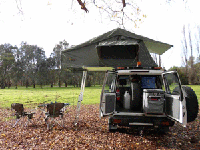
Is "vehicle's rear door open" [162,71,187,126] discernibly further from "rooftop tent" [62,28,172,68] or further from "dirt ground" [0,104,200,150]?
"rooftop tent" [62,28,172,68]

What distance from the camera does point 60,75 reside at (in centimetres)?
5053

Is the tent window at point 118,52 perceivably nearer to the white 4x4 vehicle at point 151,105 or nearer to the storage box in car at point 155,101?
the white 4x4 vehicle at point 151,105

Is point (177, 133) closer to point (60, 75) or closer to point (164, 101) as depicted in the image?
point (164, 101)

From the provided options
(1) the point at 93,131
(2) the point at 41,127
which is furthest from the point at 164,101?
(2) the point at 41,127

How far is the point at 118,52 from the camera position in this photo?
7.10 m

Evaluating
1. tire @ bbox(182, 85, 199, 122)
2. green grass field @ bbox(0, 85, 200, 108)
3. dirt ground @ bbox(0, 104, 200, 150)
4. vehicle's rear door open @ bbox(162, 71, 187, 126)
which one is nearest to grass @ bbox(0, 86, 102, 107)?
green grass field @ bbox(0, 85, 200, 108)

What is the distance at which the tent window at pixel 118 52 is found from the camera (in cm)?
711

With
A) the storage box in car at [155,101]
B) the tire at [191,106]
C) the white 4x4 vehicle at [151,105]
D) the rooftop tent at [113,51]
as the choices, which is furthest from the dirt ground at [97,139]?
the rooftop tent at [113,51]

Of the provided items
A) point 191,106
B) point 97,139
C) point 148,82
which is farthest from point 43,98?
point 191,106

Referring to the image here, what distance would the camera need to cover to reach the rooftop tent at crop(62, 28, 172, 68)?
23.1ft

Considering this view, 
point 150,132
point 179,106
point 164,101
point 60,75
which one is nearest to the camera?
point 179,106

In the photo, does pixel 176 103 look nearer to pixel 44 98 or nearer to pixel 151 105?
pixel 151 105

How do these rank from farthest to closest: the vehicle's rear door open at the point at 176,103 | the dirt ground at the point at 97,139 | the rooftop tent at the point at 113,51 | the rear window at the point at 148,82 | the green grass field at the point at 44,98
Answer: the green grass field at the point at 44,98
the rooftop tent at the point at 113,51
the rear window at the point at 148,82
the dirt ground at the point at 97,139
the vehicle's rear door open at the point at 176,103

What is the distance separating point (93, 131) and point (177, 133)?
8.84 feet
